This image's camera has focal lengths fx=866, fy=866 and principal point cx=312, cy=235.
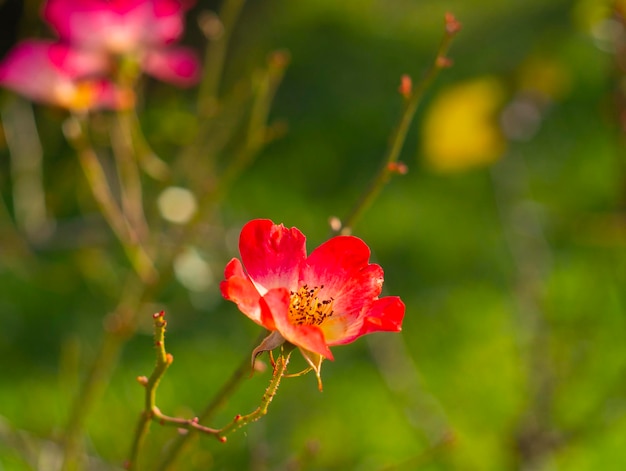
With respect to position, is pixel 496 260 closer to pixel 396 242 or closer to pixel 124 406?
pixel 396 242

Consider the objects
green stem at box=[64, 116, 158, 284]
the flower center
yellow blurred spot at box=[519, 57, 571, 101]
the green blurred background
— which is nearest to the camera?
the flower center

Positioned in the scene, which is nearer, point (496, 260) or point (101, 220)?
point (101, 220)

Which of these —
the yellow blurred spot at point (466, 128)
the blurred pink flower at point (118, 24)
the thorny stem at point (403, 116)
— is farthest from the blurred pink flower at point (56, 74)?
the yellow blurred spot at point (466, 128)

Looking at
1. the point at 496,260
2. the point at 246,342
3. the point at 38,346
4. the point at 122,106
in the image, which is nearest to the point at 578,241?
the point at 496,260

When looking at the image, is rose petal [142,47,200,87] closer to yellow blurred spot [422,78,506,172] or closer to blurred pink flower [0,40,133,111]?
blurred pink flower [0,40,133,111]

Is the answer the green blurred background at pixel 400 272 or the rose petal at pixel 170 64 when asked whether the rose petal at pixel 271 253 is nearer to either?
the green blurred background at pixel 400 272

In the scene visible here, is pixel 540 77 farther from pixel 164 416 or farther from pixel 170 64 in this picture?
pixel 164 416

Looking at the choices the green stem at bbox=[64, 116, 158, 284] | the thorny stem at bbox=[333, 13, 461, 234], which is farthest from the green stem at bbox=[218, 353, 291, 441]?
the green stem at bbox=[64, 116, 158, 284]
